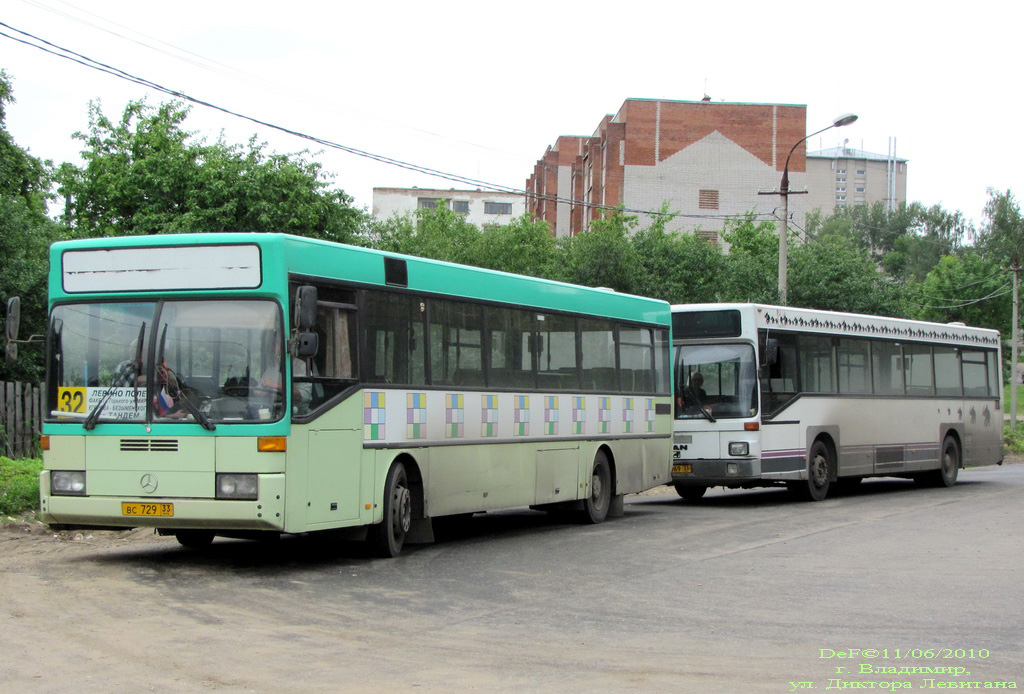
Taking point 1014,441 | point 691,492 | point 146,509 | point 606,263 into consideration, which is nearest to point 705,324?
point 691,492

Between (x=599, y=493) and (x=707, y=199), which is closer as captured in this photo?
(x=599, y=493)

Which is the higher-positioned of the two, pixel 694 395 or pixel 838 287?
pixel 838 287

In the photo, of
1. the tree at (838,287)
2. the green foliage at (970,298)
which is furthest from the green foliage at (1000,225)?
the tree at (838,287)

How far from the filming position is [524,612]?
9.18 m

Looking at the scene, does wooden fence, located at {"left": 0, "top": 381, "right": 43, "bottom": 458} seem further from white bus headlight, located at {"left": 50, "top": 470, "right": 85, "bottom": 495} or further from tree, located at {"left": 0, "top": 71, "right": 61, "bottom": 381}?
white bus headlight, located at {"left": 50, "top": 470, "right": 85, "bottom": 495}

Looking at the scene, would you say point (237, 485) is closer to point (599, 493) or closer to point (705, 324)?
point (599, 493)

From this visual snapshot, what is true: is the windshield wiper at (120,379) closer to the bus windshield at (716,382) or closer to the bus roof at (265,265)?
the bus roof at (265,265)

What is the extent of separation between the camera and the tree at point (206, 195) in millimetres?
35406

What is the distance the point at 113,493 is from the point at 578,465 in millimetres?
6643

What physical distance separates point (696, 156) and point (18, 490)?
5582 cm

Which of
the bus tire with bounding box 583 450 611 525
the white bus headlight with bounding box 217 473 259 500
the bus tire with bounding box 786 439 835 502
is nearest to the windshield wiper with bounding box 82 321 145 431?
the white bus headlight with bounding box 217 473 259 500

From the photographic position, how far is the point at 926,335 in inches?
942

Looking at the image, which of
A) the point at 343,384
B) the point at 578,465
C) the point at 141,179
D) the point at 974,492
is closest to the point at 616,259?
the point at 141,179

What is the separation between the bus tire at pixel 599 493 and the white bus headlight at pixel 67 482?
7.03m
